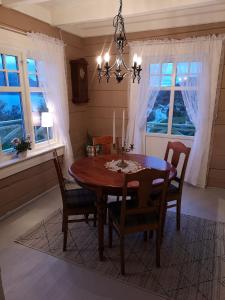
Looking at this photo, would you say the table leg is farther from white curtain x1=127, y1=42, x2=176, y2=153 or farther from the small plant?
white curtain x1=127, y1=42, x2=176, y2=153

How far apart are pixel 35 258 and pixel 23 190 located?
3.92 feet

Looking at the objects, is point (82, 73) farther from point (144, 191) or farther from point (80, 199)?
point (144, 191)

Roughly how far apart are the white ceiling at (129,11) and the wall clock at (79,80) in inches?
21.5

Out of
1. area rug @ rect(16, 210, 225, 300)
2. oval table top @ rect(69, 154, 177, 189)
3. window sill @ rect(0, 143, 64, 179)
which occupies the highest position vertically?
oval table top @ rect(69, 154, 177, 189)

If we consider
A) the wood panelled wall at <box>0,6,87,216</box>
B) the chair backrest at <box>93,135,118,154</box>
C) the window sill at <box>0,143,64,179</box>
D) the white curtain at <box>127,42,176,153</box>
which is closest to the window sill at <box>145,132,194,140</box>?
the white curtain at <box>127,42,176,153</box>

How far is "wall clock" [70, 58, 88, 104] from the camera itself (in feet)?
12.5

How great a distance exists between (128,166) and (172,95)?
1.90 metres

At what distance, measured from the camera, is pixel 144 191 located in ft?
5.98

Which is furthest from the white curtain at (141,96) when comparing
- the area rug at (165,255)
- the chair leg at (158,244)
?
the chair leg at (158,244)

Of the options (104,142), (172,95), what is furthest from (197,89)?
(104,142)

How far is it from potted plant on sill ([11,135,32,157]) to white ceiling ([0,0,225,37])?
1.61m

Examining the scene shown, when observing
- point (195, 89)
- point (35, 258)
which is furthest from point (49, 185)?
point (195, 89)

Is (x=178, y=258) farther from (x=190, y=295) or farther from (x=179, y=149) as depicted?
(x=179, y=149)

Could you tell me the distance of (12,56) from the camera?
9.41 feet
